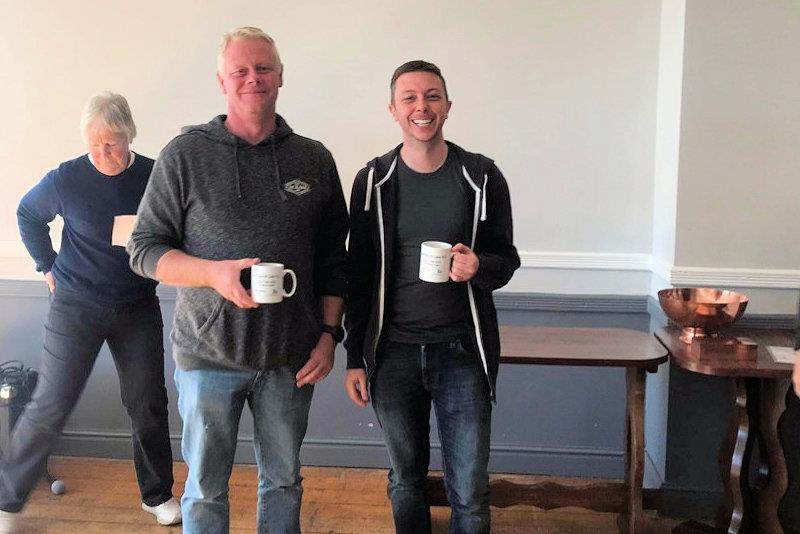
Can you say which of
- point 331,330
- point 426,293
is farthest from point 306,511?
point 426,293

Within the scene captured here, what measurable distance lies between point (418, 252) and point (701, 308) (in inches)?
37.2

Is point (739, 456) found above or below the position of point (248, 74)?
below

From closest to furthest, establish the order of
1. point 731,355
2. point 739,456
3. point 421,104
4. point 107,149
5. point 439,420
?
point 421,104
point 439,420
point 731,355
point 739,456
point 107,149

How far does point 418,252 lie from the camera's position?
1.67 meters

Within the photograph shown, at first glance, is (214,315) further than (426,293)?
No

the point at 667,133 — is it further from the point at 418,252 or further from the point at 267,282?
the point at 267,282

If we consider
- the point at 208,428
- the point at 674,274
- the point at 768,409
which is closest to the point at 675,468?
the point at 768,409

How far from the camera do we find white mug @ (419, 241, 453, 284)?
1528 mm

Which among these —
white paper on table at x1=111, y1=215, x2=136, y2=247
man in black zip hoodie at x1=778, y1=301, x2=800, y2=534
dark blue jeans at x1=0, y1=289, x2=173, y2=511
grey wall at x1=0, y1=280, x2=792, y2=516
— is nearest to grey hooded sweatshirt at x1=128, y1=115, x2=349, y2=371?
white paper on table at x1=111, y1=215, x2=136, y2=247

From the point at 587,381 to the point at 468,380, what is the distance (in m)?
1.18

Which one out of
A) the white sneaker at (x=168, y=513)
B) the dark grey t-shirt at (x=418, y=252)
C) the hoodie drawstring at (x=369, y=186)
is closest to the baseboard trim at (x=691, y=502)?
the dark grey t-shirt at (x=418, y=252)

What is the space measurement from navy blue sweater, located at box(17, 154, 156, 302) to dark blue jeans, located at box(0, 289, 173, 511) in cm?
5

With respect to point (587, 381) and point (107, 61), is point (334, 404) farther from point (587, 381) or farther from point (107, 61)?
point (107, 61)

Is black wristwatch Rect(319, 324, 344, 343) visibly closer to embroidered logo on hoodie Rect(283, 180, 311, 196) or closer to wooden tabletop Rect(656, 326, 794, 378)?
embroidered logo on hoodie Rect(283, 180, 311, 196)
